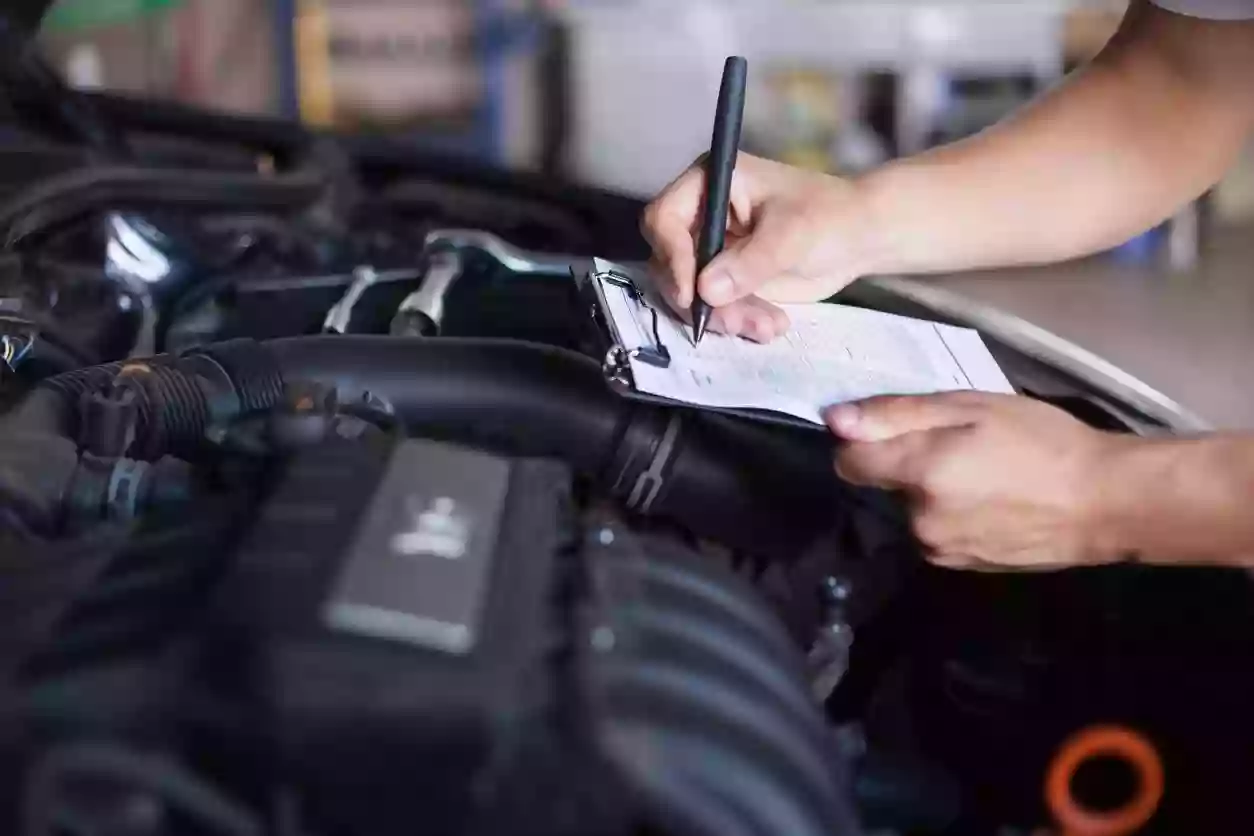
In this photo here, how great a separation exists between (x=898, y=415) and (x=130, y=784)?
1.18 ft

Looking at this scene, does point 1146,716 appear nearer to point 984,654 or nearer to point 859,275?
point 984,654

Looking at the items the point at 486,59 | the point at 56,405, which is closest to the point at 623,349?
the point at 56,405

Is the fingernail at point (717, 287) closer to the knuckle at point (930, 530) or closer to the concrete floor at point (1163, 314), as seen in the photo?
the knuckle at point (930, 530)

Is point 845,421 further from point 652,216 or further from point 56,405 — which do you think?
point 56,405

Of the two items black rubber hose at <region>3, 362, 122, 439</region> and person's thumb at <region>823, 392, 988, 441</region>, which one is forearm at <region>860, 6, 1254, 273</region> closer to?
person's thumb at <region>823, 392, 988, 441</region>

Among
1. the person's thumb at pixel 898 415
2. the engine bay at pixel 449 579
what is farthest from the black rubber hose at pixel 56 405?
the person's thumb at pixel 898 415

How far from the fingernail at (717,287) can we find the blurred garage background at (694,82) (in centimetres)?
186

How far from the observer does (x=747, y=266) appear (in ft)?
2.13


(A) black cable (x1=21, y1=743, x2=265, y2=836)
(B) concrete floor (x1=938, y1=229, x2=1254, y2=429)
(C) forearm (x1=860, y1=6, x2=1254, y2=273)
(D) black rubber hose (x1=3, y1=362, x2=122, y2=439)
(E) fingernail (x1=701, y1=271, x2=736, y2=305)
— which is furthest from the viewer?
(B) concrete floor (x1=938, y1=229, x2=1254, y2=429)

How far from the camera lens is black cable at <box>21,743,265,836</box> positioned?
1.00 ft

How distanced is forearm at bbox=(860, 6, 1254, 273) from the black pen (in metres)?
0.16

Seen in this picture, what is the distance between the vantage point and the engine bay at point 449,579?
309mm

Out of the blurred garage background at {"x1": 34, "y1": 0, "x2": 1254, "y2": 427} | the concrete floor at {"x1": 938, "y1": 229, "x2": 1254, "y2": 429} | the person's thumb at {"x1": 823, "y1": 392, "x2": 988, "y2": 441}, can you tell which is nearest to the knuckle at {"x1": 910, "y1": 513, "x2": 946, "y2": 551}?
the person's thumb at {"x1": 823, "y1": 392, "x2": 988, "y2": 441}

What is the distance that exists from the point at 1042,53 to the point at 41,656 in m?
2.83
